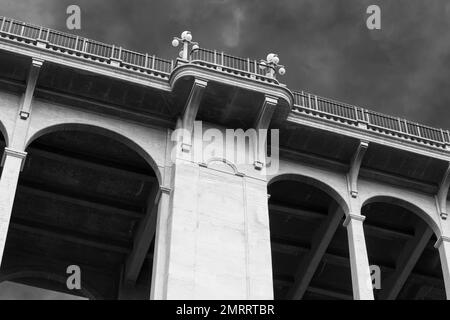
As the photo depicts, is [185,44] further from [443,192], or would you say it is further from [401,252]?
[401,252]

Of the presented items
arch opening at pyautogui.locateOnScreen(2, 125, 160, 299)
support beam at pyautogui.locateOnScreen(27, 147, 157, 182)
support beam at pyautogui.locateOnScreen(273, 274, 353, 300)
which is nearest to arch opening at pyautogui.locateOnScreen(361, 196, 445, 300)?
support beam at pyautogui.locateOnScreen(273, 274, 353, 300)

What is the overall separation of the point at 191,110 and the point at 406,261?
13.4m

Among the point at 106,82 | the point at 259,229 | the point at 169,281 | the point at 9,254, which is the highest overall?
the point at 106,82

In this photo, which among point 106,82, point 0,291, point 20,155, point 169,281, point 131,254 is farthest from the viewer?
point 0,291

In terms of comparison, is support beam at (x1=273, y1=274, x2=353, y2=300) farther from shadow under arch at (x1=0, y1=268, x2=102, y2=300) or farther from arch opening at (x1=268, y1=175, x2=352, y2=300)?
shadow under arch at (x1=0, y1=268, x2=102, y2=300)

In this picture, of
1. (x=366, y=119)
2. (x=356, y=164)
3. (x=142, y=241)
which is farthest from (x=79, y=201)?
(x=366, y=119)

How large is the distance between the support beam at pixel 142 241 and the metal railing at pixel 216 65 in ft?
18.6

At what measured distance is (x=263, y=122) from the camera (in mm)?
35688

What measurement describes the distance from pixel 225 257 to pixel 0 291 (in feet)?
69.3

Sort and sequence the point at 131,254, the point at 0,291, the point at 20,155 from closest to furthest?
the point at 20,155, the point at 131,254, the point at 0,291

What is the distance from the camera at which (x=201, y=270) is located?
30.5 metres

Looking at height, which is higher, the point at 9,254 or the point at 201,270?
the point at 9,254

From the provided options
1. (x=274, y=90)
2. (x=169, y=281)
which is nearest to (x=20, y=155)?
(x=169, y=281)

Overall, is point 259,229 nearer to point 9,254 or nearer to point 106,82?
point 106,82
